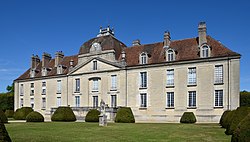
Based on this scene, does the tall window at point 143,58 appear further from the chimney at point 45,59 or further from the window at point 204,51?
the chimney at point 45,59

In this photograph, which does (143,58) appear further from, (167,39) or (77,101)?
(77,101)

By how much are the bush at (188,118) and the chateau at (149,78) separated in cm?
91

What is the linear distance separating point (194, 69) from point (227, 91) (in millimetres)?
3834

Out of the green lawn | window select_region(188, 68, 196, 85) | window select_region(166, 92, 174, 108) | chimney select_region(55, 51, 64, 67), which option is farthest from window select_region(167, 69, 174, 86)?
chimney select_region(55, 51, 64, 67)

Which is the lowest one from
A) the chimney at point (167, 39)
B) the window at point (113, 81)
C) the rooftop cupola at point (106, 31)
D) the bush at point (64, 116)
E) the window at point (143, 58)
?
the bush at point (64, 116)

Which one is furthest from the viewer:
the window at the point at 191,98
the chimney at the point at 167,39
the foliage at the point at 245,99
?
the foliage at the point at 245,99

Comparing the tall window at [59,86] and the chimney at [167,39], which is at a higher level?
the chimney at [167,39]

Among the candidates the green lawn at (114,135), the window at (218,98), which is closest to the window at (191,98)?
the window at (218,98)

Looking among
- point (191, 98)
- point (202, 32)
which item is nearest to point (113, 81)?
point (191, 98)

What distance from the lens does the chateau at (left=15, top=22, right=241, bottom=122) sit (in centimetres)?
Answer: 2448

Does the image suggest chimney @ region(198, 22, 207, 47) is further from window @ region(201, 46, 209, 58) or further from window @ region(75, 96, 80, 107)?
window @ region(75, 96, 80, 107)

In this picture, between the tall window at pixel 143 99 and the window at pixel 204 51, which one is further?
the tall window at pixel 143 99

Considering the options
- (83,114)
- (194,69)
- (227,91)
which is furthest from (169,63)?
(83,114)

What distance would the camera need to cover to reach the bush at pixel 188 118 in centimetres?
2430
